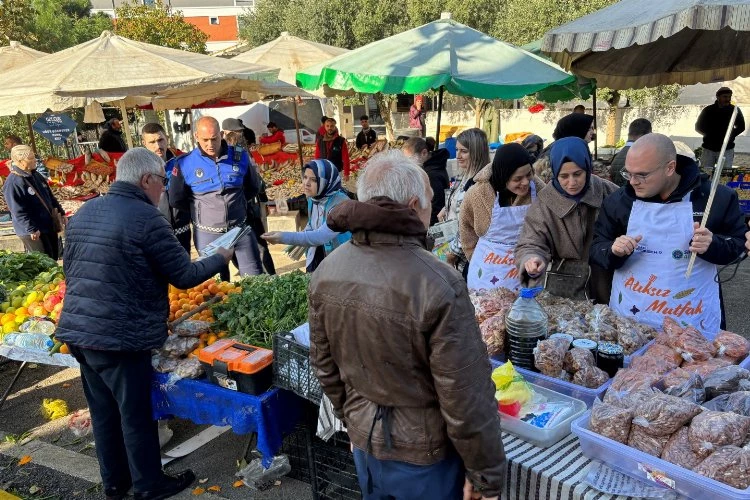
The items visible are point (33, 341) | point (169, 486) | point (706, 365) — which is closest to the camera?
point (706, 365)

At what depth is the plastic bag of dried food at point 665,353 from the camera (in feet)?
7.52

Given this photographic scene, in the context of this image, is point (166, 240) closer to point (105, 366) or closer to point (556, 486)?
point (105, 366)

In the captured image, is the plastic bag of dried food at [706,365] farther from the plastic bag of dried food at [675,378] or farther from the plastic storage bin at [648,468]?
the plastic storage bin at [648,468]

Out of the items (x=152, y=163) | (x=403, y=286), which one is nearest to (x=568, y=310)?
(x=403, y=286)

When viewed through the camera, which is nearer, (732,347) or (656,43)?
(732,347)

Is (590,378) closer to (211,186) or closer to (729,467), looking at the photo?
(729,467)

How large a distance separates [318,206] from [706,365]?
3.01m

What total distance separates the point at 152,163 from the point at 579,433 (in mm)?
2527

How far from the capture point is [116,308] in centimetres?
300

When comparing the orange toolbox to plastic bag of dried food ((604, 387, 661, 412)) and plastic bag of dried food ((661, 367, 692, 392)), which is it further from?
plastic bag of dried food ((661, 367, 692, 392))

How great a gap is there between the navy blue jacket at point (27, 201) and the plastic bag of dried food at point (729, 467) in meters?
7.11

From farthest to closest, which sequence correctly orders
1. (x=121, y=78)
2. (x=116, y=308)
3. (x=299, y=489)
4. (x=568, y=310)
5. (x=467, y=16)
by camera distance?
(x=467, y=16), (x=121, y=78), (x=299, y=489), (x=116, y=308), (x=568, y=310)

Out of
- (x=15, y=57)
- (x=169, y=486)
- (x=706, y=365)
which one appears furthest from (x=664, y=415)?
(x=15, y=57)

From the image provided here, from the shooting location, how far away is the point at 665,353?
2.33 meters
